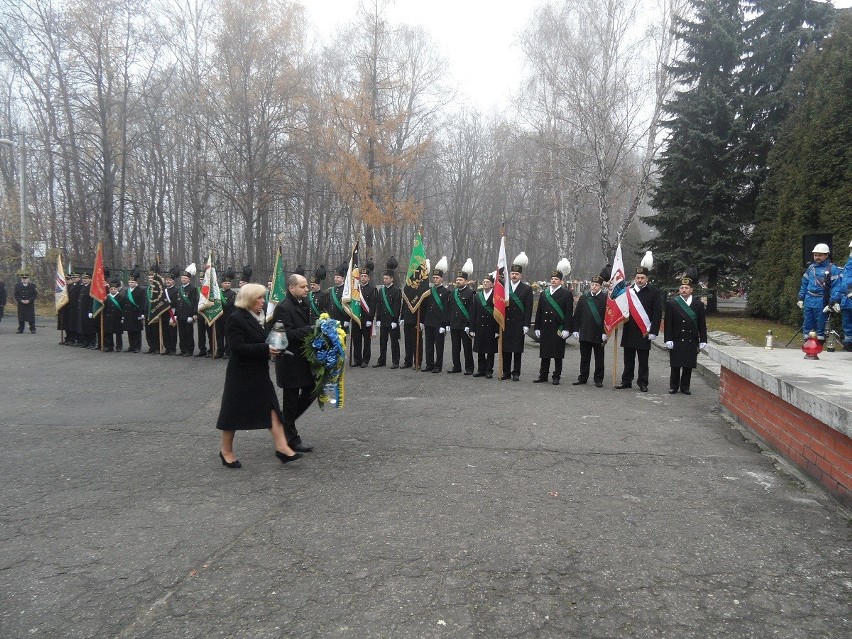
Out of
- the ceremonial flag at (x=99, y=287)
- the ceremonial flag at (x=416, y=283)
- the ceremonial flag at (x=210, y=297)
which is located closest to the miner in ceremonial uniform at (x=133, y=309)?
the ceremonial flag at (x=99, y=287)

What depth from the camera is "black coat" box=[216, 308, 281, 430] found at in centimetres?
564

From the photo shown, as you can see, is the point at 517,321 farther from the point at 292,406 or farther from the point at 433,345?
the point at 292,406

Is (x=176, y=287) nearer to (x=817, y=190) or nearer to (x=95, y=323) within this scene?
(x=95, y=323)

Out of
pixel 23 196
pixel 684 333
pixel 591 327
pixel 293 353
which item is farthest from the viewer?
pixel 23 196

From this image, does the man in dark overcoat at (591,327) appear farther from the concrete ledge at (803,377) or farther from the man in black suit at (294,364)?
the man in black suit at (294,364)

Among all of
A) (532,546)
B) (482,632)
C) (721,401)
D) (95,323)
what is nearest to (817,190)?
(721,401)

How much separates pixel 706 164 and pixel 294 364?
19.9 metres

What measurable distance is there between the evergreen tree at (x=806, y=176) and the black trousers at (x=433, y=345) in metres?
9.90

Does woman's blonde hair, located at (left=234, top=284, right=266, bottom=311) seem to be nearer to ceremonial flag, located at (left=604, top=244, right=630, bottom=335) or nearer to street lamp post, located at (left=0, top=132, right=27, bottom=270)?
ceremonial flag, located at (left=604, top=244, right=630, bottom=335)

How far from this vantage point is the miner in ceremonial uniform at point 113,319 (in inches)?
619

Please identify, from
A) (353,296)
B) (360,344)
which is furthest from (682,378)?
(360,344)

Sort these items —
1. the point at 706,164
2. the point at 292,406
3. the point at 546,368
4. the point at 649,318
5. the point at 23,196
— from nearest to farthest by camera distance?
the point at 292,406
the point at 649,318
the point at 546,368
the point at 706,164
the point at 23,196

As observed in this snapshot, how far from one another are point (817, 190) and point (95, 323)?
1953cm

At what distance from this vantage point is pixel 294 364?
623 centimetres
